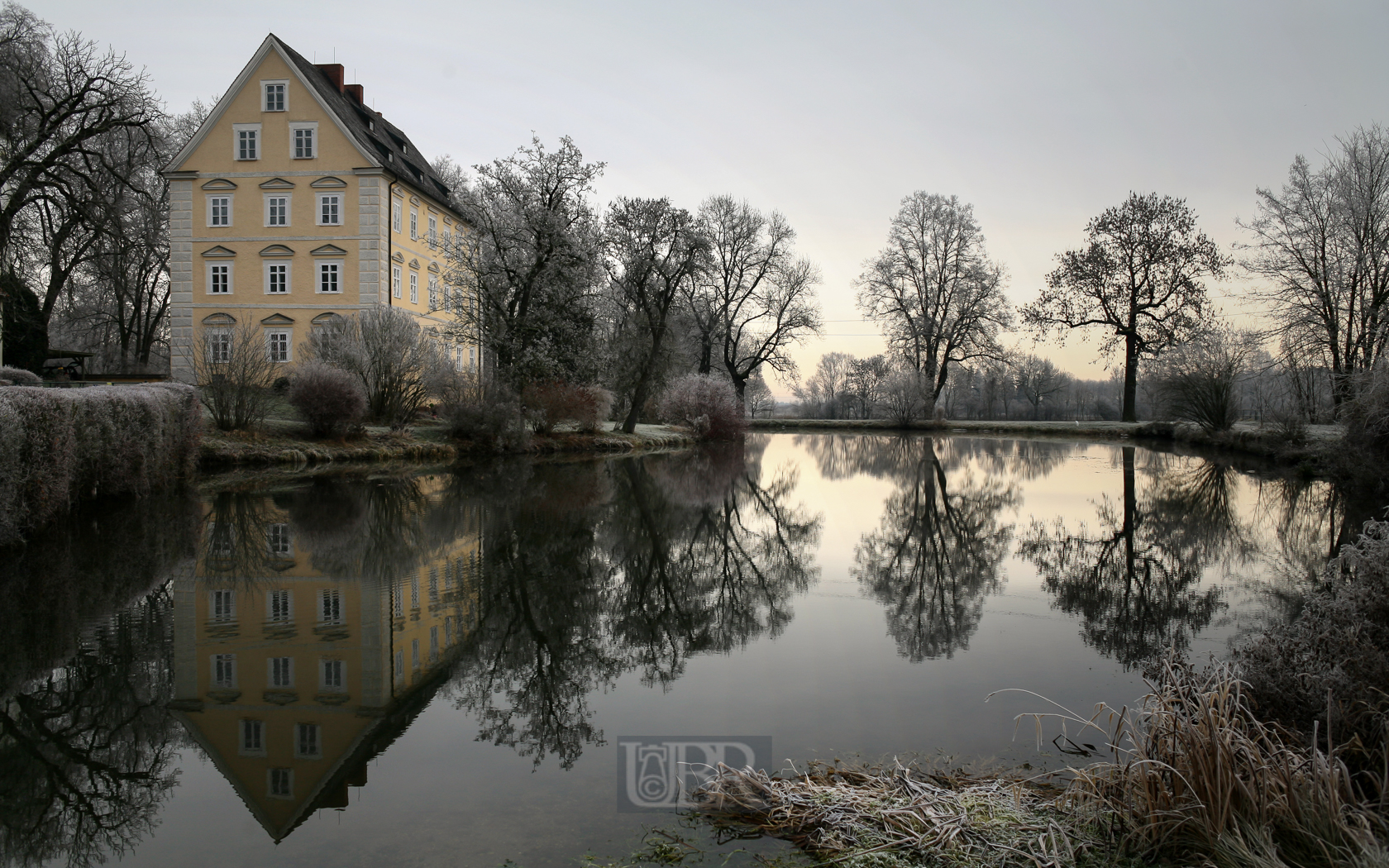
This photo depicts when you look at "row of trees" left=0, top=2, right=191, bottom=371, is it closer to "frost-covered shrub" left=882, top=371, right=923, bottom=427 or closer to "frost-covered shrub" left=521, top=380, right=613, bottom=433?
"frost-covered shrub" left=521, top=380, right=613, bottom=433

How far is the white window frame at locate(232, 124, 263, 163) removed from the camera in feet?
109

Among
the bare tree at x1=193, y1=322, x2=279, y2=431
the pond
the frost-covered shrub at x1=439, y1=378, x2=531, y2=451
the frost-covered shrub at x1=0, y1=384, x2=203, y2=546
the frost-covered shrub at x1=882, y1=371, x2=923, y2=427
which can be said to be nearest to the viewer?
the pond

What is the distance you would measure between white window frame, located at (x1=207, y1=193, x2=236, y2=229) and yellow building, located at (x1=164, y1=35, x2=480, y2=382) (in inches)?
1.3

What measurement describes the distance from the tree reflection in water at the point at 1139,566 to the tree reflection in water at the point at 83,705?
19.6ft

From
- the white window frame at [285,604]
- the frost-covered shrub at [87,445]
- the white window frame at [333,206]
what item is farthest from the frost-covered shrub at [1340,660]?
the white window frame at [333,206]

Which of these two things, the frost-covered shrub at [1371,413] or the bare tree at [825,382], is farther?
the bare tree at [825,382]

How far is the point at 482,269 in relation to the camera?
26797 millimetres

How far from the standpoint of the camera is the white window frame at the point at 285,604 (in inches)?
261

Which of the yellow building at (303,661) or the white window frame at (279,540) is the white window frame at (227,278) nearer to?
the white window frame at (279,540)

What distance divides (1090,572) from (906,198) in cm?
4171

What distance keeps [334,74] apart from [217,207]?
862cm

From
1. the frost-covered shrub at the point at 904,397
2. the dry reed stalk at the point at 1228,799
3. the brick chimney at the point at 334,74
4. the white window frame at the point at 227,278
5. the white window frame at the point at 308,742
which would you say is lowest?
the white window frame at the point at 308,742

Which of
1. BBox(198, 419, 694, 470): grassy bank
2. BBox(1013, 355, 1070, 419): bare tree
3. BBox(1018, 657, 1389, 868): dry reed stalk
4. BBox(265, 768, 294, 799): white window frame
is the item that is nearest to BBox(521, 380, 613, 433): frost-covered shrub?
BBox(198, 419, 694, 470): grassy bank

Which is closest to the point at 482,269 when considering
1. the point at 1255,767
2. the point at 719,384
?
the point at 719,384
